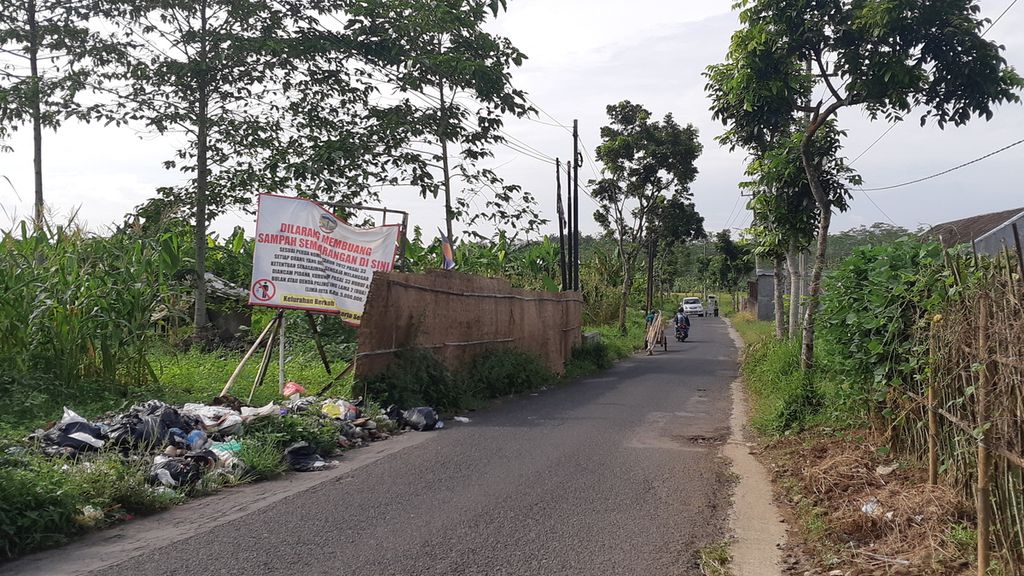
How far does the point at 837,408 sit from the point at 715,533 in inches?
141

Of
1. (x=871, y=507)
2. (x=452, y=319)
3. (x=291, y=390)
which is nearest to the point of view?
(x=871, y=507)

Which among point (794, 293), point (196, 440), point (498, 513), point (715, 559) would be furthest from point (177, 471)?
point (794, 293)

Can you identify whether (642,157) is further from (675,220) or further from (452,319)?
(452,319)

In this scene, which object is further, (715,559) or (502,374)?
(502,374)

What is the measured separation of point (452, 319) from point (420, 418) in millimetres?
3078

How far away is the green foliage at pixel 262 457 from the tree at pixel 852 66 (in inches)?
257

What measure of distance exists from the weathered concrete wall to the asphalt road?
1607 mm

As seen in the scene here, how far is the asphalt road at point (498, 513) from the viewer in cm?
477

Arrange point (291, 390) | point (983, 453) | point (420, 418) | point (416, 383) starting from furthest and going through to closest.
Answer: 1. point (416, 383)
2. point (291, 390)
3. point (420, 418)
4. point (983, 453)

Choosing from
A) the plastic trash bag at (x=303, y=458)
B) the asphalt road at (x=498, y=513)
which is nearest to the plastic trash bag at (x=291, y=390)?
the asphalt road at (x=498, y=513)

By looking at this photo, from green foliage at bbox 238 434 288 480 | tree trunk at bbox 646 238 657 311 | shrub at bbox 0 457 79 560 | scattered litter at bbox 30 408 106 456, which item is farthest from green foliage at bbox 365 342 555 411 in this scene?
tree trunk at bbox 646 238 657 311

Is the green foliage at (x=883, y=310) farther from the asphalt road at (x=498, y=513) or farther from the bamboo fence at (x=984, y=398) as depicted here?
the asphalt road at (x=498, y=513)

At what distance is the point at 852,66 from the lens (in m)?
10.0

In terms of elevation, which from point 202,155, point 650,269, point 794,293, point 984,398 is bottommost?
point 984,398
